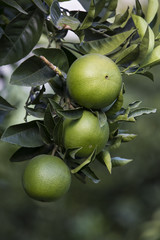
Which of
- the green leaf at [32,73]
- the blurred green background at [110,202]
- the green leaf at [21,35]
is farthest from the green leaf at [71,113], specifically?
the blurred green background at [110,202]

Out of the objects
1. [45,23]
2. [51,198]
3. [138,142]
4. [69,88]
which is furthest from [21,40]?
[138,142]

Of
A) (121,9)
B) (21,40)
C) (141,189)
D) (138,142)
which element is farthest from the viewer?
(141,189)

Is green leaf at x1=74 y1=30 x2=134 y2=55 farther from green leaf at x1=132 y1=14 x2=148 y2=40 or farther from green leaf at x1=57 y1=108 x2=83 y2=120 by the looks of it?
green leaf at x1=57 y1=108 x2=83 y2=120

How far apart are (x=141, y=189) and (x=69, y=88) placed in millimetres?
2315

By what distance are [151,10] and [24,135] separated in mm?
442

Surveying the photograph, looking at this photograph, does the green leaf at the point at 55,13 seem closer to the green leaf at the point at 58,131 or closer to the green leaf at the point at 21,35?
the green leaf at the point at 21,35

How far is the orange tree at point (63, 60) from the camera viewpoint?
0.88m

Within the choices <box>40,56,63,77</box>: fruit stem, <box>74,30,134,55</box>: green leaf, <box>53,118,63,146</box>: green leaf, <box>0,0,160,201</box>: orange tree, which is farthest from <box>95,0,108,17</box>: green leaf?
<box>53,118,63,146</box>: green leaf

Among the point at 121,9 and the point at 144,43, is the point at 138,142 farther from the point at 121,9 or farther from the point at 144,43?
the point at 144,43

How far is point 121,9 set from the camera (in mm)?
1365

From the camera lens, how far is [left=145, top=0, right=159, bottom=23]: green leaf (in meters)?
0.99

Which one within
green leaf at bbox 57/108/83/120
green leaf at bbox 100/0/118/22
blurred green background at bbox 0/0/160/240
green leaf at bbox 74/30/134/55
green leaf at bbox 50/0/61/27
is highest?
green leaf at bbox 50/0/61/27

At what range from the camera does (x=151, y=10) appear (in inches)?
39.4

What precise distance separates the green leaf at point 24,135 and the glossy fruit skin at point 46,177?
48mm
